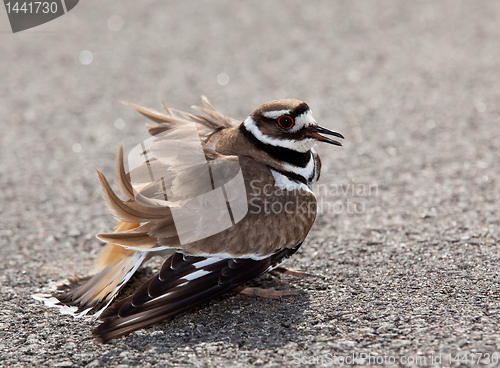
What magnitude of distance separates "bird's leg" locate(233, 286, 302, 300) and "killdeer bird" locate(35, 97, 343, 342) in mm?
11

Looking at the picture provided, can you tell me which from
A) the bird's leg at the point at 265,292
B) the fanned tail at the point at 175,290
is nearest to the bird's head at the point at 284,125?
the fanned tail at the point at 175,290

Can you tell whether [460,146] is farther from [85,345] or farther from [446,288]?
[85,345]

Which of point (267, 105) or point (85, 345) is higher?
point (267, 105)

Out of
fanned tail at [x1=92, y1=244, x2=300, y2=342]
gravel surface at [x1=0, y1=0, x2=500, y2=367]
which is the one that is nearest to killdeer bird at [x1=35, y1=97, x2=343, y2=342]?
fanned tail at [x1=92, y1=244, x2=300, y2=342]

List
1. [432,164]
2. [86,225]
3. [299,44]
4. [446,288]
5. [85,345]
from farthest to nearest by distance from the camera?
[299,44]
[432,164]
[86,225]
[446,288]
[85,345]

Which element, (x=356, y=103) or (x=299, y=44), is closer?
(x=356, y=103)

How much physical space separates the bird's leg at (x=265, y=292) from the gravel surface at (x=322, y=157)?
0.07 metres

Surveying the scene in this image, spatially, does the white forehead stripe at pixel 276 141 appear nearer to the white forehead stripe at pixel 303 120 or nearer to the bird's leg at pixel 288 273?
the white forehead stripe at pixel 303 120

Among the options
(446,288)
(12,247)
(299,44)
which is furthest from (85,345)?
(299,44)

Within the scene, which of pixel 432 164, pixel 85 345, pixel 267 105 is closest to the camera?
pixel 85 345

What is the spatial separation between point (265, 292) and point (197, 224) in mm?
771

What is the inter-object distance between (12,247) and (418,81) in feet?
20.5

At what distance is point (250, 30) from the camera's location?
1036 centimetres

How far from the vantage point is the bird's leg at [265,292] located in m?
4.12
